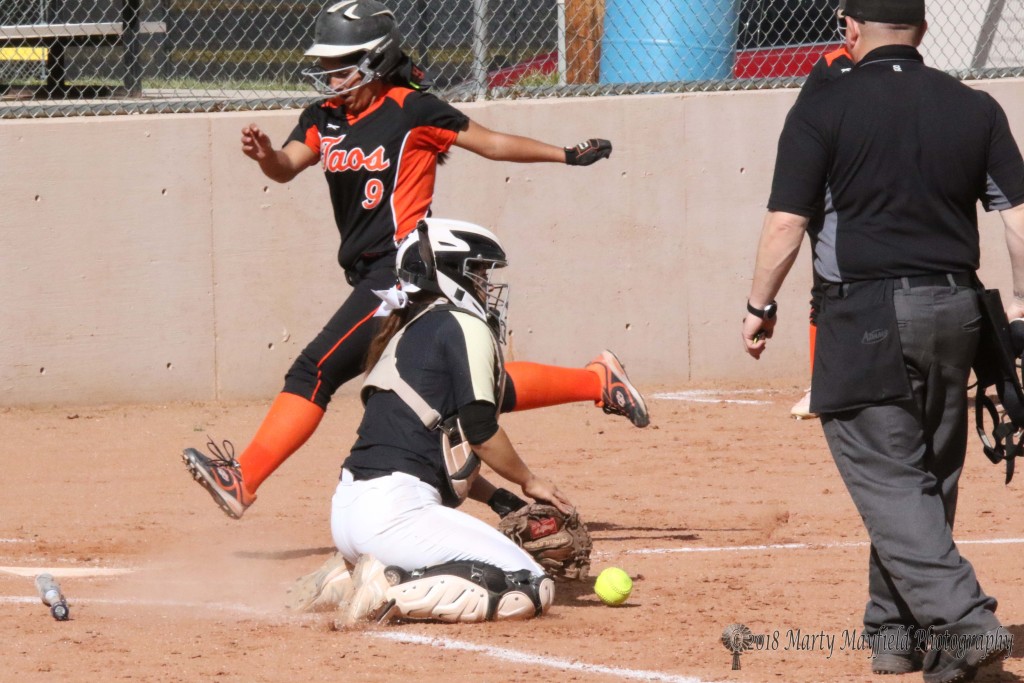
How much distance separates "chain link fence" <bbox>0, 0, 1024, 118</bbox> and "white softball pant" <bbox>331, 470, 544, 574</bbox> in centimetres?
507

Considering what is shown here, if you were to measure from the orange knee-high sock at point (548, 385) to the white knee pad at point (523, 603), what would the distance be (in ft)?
4.07

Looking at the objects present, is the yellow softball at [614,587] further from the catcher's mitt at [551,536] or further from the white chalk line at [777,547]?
the white chalk line at [777,547]

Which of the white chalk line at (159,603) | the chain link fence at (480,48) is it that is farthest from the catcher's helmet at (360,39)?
the chain link fence at (480,48)

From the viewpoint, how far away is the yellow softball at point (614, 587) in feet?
16.7

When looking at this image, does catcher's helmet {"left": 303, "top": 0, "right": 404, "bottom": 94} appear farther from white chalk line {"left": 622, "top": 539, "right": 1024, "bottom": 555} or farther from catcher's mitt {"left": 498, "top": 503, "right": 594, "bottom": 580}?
white chalk line {"left": 622, "top": 539, "right": 1024, "bottom": 555}

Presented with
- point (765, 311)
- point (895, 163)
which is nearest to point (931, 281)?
point (895, 163)

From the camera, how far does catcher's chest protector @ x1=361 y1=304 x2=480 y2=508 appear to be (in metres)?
4.96

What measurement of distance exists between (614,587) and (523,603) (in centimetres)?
40

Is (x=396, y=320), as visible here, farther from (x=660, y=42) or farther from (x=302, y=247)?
(x=660, y=42)

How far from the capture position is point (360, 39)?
594cm

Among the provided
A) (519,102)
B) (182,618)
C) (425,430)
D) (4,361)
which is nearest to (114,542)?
(182,618)

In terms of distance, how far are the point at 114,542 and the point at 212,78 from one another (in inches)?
192

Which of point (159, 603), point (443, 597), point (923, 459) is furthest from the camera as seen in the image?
point (159, 603)

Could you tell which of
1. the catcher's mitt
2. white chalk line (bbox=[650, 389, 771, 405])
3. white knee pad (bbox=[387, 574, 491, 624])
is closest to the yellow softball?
the catcher's mitt
